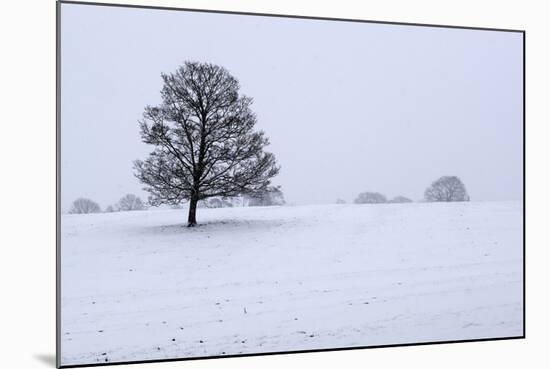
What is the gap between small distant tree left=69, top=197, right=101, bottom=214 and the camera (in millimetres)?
6688

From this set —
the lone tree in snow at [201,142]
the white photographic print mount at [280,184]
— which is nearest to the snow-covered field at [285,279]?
the white photographic print mount at [280,184]

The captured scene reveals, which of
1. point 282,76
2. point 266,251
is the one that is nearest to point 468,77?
point 282,76

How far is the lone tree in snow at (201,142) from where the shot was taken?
275 inches

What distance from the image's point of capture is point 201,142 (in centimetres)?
714

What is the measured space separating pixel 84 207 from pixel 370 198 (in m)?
2.73

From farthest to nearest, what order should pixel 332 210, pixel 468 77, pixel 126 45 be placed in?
pixel 468 77
pixel 332 210
pixel 126 45

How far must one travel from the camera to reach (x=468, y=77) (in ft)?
25.7

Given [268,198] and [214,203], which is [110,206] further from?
[268,198]

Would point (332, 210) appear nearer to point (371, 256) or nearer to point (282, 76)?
point (371, 256)

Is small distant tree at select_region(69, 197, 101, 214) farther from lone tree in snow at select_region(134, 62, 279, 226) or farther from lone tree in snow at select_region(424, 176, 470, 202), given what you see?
lone tree in snow at select_region(424, 176, 470, 202)

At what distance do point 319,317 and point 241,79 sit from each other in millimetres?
2381

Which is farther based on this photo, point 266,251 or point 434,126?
point 434,126

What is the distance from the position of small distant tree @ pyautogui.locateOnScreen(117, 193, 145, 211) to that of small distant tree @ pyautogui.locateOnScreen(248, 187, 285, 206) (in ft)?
3.43

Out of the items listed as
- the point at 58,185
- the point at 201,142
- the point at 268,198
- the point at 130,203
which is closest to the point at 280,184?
the point at 268,198
